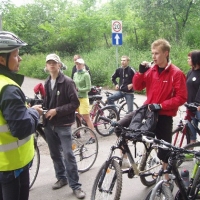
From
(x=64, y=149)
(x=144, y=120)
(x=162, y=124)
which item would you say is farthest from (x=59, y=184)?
(x=162, y=124)

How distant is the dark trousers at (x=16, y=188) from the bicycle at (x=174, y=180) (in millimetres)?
1135

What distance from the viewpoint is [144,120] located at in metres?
3.84

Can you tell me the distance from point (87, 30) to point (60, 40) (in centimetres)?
341

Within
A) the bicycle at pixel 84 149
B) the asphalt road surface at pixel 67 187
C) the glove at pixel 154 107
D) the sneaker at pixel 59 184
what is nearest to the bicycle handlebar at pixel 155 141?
the glove at pixel 154 107

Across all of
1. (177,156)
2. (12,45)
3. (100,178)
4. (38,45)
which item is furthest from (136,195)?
(38,45)

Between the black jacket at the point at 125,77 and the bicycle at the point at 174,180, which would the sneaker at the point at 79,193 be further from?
the black jacket at the point at 125,77

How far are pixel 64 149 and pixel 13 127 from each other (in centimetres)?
184

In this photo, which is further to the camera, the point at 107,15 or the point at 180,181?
the point at 107,15

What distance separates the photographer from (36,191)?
435cm

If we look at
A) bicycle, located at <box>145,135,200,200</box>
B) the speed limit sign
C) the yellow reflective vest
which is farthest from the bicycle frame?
the speed limit sign

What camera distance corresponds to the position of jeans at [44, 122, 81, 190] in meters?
4.01

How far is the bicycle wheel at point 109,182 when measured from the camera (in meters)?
3.35

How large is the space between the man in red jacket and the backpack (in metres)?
0.10

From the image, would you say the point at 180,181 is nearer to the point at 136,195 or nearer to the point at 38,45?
the point at 136,195
